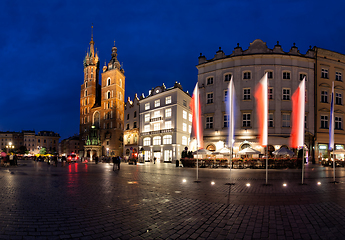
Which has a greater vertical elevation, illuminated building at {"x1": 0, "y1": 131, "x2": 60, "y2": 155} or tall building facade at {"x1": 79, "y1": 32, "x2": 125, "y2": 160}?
tall building facade at {"x1": 79, "y1": 32, "x2": 125, "y2": 160}

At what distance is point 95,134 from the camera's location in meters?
84.3

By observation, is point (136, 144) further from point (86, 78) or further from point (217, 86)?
point (86, 78)

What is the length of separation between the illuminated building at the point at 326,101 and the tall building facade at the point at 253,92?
1407 mm

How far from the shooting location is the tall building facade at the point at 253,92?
3353cm

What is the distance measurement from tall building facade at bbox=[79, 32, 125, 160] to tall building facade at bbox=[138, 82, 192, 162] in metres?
28.6

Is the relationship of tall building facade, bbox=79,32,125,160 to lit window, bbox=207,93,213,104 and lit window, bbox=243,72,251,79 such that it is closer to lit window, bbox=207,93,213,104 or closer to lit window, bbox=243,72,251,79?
lit window, bbox=207,93,213,104

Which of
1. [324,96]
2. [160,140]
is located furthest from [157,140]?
[324,96]

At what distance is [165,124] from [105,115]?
42.1m

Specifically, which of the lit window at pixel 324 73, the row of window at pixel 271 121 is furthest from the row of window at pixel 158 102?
the lit window at pixel 324 73

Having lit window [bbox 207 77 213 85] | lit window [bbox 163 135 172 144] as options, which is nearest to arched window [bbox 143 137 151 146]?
lit window [bbox 163 135 172 144]

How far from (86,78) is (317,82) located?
3440 inches

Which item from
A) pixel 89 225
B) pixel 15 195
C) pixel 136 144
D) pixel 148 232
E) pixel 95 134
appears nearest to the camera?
pixel 148 232

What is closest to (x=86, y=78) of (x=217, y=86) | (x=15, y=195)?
(x=217, y=86)

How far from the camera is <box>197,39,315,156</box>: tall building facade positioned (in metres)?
33.5
